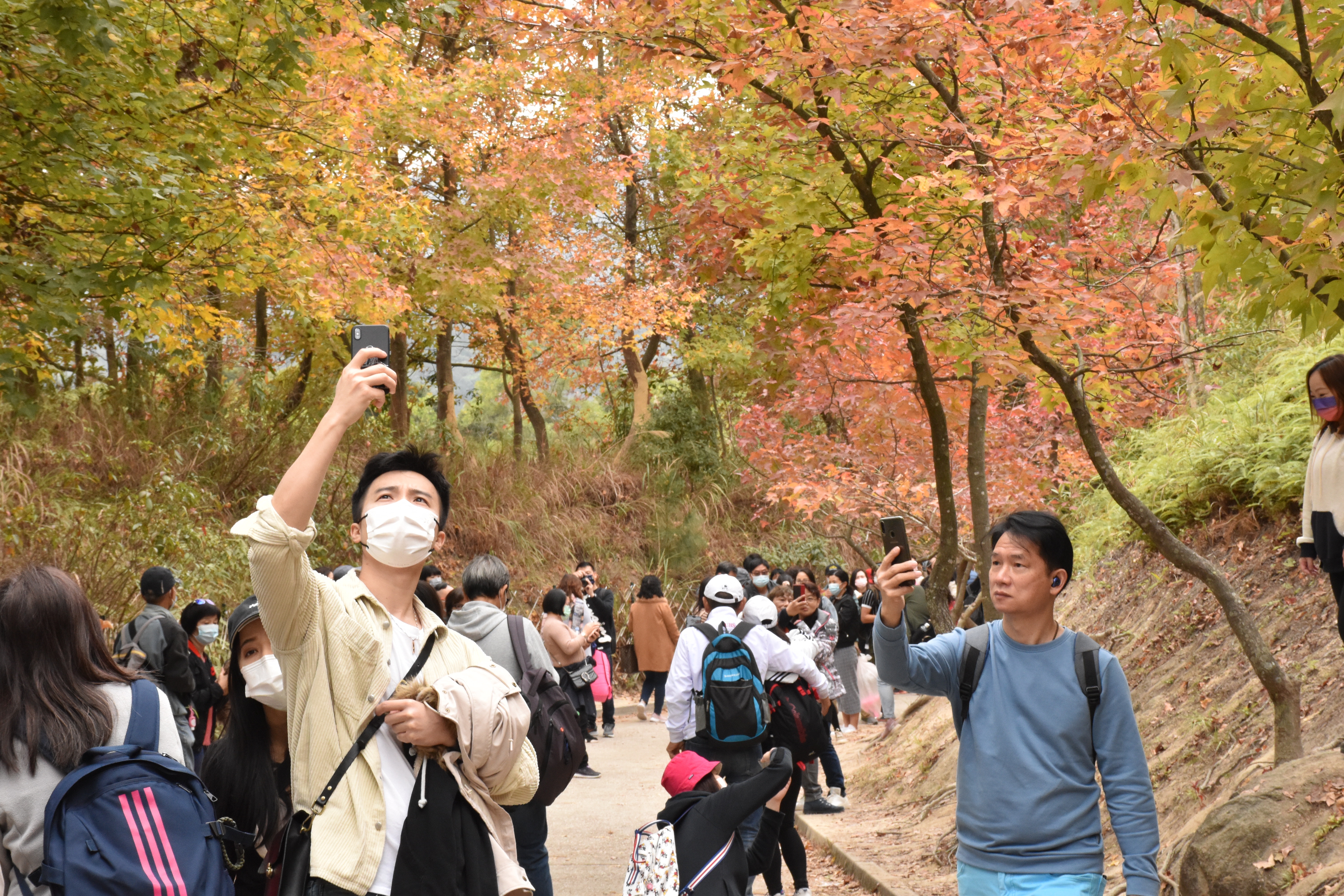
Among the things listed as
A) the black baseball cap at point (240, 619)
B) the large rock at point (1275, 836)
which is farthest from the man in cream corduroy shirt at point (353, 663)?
the large rock at point (1275, 836)

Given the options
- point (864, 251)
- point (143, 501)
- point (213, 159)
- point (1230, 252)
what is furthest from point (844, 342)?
point (143, 501)

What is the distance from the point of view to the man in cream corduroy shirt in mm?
2977

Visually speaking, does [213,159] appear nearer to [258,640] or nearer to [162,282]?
[162,282]

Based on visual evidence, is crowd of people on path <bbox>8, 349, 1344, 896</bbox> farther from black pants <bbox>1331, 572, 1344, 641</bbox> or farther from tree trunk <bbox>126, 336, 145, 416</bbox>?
tree trunk <bbox>126, 336, 145, 416</bbox>

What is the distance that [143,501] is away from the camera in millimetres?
15086

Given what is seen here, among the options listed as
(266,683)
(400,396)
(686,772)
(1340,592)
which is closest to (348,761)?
(266,683)

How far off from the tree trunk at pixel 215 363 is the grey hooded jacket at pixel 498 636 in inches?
487

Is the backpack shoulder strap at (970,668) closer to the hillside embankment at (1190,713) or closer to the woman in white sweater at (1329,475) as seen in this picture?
the hillside embankment at (1190,713)

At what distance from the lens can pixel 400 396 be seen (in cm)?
2266

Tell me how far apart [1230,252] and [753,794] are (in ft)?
9.70

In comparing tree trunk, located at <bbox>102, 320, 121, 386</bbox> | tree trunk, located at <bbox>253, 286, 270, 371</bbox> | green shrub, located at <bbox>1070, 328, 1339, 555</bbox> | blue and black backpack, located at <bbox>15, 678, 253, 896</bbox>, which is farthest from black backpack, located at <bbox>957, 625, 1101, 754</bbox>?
tree trunk, located at <bbox>253, 286, 270, 371</bbox>

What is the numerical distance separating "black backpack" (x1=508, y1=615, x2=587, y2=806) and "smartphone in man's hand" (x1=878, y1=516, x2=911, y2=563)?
1736 mm

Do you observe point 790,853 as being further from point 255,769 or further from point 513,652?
point 255,769

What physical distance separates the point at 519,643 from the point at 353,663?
260 cm
